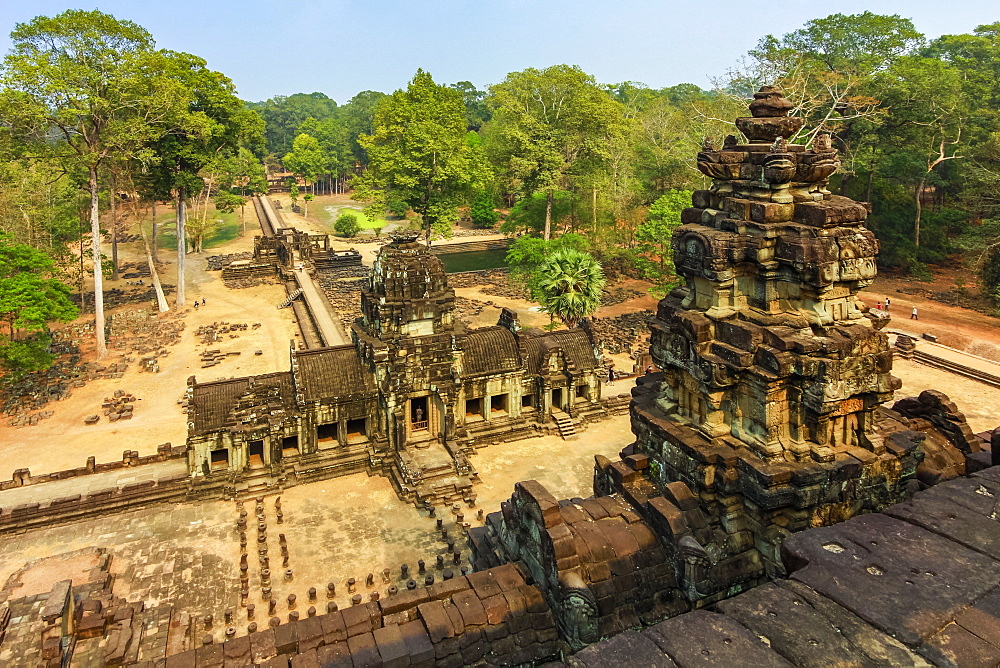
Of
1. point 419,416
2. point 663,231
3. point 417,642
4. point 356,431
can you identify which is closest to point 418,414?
point 419,416

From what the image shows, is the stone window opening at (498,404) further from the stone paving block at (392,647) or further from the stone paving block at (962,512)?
the stone paving block at (962,512)

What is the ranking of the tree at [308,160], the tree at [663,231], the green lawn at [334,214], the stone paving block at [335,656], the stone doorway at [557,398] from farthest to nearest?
the tree at [308,160], the green lawn at [334,214], the tree at [663,231], the stone doorway at [557,398], the stone paving block at [335,656]

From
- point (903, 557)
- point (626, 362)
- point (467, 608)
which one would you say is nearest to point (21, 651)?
point (467, 608)

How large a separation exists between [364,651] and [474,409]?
14.9m

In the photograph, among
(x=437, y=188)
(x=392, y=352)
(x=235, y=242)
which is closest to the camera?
(x=392, y=352)

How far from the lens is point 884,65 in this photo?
1941 inches

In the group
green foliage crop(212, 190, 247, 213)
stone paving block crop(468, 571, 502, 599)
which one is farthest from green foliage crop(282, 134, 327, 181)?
stone paving block crop(468, 571, 502, 599)

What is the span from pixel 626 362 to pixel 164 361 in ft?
73.9

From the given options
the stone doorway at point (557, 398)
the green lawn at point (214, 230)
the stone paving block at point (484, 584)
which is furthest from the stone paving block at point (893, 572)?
the green lawn at point (214, 230)

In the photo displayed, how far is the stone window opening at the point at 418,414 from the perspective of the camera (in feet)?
74.0

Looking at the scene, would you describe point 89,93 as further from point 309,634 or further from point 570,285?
point 309,634

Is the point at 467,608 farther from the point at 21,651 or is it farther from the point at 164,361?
the point at 164,361

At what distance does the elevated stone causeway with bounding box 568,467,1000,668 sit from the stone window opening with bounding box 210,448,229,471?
17.6 metres

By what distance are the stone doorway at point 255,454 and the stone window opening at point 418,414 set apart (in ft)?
15.8
